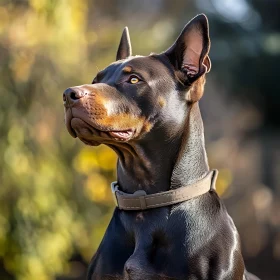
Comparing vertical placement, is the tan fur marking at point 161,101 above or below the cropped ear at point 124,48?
below

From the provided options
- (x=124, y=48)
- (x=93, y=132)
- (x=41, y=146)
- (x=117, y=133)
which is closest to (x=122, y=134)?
(x=117, y=133)

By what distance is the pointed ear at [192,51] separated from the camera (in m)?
3.32

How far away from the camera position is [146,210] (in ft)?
10.6

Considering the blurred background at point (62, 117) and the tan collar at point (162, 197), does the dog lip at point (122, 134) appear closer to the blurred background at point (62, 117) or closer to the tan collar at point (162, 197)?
the tan collar at point (162, 197)

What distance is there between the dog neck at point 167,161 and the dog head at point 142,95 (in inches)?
2.2

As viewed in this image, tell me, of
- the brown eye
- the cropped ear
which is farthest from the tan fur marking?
the cropped ear

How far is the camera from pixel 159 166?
328 centimetres

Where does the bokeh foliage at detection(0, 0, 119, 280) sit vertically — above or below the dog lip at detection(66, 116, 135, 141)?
below

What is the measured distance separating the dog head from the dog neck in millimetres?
56

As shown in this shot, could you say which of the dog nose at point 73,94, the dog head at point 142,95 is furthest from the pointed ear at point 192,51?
the dog nose at point 73,94

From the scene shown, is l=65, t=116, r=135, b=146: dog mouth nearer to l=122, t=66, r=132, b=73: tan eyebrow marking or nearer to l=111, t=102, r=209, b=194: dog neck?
l=111, t=102, r=209, b=194: dog neck

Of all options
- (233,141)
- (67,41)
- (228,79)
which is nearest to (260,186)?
(233,141)

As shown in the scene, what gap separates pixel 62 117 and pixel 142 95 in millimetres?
4619

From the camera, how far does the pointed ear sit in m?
→ 3.32
